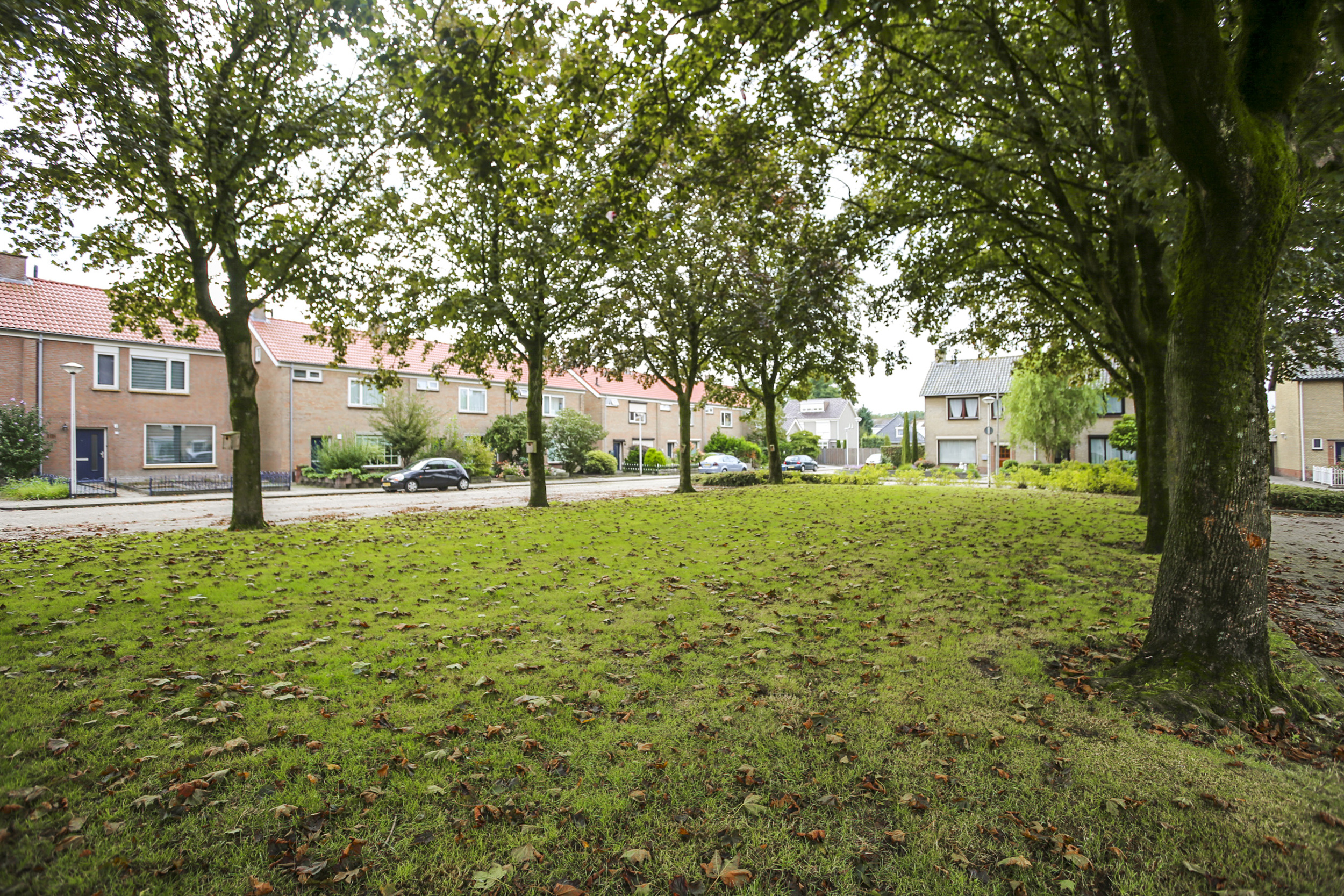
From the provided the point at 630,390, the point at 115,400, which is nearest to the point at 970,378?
the point at 630,390

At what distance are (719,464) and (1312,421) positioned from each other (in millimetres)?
33279

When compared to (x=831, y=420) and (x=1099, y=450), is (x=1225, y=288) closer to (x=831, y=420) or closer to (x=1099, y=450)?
(x=1099, y=450)

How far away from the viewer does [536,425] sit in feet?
65.2

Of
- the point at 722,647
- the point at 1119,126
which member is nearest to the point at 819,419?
the point at 1119,126

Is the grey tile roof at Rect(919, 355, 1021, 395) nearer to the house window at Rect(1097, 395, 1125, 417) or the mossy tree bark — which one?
the house window at Rect(1097, 395, 1125, 417)

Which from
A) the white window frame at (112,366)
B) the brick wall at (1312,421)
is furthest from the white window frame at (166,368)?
the brick wall at (1312,421)

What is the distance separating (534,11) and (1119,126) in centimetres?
825

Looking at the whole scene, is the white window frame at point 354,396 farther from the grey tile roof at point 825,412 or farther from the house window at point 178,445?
the grey tile roof at point 825,412

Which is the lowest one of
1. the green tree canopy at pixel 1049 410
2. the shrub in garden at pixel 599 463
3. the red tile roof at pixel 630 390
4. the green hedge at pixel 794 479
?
the green hedge at pixel 794 479

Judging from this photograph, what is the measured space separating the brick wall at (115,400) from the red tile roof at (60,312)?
377mm

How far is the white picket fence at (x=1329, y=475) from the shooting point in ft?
97.6

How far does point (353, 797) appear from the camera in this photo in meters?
3.15

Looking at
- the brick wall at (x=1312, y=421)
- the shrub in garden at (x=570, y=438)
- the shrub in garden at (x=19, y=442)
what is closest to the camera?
the shrub in garden at (x=19, y=442)

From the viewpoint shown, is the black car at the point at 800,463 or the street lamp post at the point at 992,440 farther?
the black car at the point at 800,463
